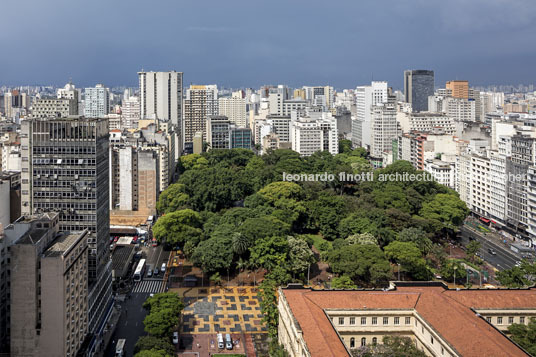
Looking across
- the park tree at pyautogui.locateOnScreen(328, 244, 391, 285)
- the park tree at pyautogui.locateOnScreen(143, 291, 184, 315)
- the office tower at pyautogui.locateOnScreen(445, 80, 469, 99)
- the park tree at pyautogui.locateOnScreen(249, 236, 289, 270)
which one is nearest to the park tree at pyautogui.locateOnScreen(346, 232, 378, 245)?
the park tree at pyautogui.locateOnScreen(328, 244, 391, 285)

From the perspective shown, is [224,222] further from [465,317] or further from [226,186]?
[465,317]

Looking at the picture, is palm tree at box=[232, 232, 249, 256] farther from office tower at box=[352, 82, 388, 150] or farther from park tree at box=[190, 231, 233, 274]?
office tower at box=[352, 82, 388, 150]

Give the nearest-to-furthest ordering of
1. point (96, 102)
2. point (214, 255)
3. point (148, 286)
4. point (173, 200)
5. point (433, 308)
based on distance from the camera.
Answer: point (433, 308) < point (214, 255) < point (148, 286) < point (173, 200) < point (96, 102)

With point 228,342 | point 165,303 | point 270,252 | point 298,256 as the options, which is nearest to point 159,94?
point 270,252

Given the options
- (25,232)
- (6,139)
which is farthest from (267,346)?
(6,139)


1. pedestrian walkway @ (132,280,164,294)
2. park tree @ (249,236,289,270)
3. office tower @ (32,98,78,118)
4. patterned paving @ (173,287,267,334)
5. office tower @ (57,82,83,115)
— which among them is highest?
office tower @ (57,82,83,115)

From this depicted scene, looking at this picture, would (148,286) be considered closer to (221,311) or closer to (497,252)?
(221,311)

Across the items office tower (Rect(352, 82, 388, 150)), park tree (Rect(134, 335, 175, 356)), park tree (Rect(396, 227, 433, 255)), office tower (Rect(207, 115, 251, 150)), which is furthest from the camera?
office tower (Rect(352, 82, 388, 150))
